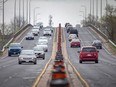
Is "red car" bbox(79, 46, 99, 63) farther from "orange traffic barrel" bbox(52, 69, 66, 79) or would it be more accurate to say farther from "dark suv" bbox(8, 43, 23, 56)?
"orange traffic barrel" bbox(52, 69, 66, 79)

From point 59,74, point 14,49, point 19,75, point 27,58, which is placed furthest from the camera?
point 14,49

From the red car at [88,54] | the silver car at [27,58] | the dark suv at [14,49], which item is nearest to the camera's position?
the silver car at [27,58]

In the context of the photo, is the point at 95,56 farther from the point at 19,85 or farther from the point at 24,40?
the point at 24,40

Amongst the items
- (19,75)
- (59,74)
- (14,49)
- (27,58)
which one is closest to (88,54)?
(27,58)

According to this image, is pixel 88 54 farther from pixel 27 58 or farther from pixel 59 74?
pixel 59 74

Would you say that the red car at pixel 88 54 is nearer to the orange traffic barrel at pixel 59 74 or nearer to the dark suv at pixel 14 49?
the dark suv at pixel 14 49

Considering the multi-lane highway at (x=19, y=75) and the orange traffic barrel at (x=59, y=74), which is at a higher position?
the orange traffic barrel at (x=59, y=74)

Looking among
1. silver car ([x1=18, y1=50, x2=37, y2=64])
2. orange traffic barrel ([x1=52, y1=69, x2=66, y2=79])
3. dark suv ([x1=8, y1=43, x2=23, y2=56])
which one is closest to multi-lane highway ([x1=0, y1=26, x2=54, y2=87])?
silver car ([x1=18, y1=50, x2=37, y2=64])

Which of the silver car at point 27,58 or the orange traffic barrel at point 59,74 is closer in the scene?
the orange traffic barrel at point 59,74

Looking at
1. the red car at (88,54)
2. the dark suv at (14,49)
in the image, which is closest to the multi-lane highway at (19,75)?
the red car at (88,54)

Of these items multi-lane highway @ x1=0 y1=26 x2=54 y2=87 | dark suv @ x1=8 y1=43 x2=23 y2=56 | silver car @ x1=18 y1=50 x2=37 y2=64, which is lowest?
multi-lane highway @ x1=0 y1=26 x2=54 y2=87

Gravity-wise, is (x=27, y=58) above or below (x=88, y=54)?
below

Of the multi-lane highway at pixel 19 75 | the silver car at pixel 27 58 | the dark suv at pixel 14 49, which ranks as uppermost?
the dark suv at pixel 14 49

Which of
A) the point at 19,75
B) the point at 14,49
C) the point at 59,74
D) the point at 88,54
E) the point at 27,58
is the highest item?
the point at 14,49
